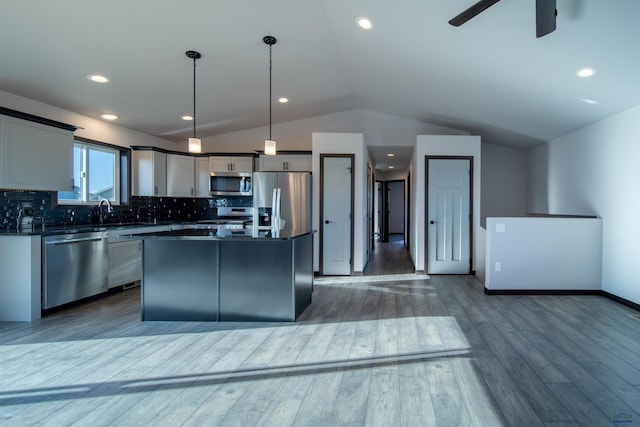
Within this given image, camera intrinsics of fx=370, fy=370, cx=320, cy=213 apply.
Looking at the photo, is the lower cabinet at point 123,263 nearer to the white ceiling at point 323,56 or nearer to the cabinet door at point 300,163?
the white ceiling at point 323,56

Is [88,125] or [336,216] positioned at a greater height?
[88,125]

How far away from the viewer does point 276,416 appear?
203 centimetres

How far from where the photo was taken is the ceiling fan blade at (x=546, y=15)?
85.3 inches

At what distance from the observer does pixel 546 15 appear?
2193 mm

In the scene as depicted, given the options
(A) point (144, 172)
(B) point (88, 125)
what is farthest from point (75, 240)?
(A) point (144, 172)

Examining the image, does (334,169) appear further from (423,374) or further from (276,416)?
(276,416)

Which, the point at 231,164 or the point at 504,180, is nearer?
the point at 231,164

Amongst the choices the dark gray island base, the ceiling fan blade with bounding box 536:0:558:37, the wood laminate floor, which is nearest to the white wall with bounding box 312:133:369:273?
the wood laminate floor

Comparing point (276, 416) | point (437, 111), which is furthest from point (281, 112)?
point (276, 416)

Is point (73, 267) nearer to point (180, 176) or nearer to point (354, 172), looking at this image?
point (180, 176)

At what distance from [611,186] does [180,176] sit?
654 centimetres

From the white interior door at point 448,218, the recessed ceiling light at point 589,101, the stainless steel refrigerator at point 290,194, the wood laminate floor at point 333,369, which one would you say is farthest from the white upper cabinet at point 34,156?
the recessed ceiling light at point 589,101

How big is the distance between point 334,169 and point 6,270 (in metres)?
4.45

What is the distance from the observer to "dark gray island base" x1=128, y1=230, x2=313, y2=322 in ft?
12.2
